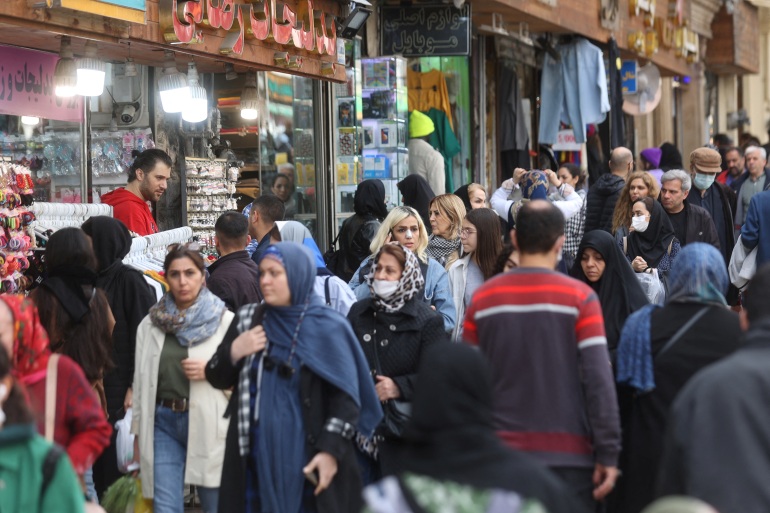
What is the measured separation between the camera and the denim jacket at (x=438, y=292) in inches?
320

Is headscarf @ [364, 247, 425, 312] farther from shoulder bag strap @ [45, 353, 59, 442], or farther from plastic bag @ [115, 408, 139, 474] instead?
shoulder bag strap @ [45, 353, 59, 442]

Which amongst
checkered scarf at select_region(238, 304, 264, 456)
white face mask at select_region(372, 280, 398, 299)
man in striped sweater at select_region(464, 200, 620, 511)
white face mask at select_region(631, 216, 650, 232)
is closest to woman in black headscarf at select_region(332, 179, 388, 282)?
white face mask at select_region(631, 216, 650, 232)

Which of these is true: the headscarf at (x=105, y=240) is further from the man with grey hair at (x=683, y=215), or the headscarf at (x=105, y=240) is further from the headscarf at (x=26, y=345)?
the man with grey hair at (x=683, y=215)

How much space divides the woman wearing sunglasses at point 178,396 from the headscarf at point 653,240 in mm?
4504

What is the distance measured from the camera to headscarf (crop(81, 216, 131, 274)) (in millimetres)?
7422

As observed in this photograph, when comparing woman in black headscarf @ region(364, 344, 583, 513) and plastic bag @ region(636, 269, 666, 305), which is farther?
plastic bag @ region(636, 269, 666, 305)

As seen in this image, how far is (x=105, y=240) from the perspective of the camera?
7.44 meters

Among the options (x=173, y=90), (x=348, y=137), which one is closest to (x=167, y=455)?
(x=173, y=90)

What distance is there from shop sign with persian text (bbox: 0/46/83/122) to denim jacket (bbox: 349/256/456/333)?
283 centimetres

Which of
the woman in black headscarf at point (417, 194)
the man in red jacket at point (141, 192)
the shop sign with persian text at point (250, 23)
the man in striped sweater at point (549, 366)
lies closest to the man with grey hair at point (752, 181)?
the woman in black headscarf at point (417, 194)

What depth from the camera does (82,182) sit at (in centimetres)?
1021

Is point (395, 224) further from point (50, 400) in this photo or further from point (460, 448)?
point (460, 448)

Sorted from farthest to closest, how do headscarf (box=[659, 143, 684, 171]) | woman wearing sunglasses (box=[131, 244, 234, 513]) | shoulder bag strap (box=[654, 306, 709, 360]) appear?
headscarf (box=[659, 143, 684, 171]), woman wearing sunglasses (box=[131, 244, 234, 513]), shoulder bag strap (box=[654, 306, 709, 360])

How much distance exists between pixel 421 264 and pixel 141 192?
238 cm
